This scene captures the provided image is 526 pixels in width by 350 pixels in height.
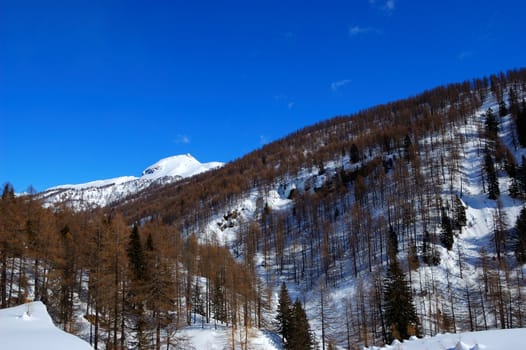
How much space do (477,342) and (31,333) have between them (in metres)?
14.6

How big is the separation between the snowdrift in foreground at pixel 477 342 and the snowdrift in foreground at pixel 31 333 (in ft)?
34.0

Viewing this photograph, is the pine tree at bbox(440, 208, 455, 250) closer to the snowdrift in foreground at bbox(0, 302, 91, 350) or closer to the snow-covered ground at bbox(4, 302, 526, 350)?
the snow-covered ground at bbox(4, 302, 526, 350)

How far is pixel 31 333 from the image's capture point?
1226cm

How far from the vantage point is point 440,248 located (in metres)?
71.9

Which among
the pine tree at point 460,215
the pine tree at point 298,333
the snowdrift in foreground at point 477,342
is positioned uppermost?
the pine tree at point 460,215

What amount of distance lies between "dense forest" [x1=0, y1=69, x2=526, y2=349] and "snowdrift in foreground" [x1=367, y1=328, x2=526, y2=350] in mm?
23166

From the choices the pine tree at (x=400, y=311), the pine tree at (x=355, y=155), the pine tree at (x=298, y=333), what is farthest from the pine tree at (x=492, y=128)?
the pine tree at (x=298, y=333)

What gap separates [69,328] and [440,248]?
68.5 m

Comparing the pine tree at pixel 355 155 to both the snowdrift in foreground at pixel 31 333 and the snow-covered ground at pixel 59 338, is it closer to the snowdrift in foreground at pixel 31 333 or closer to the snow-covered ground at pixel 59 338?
the snow-covered ground at pixel 59 338

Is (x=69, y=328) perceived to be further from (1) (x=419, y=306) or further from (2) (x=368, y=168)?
(2) (x=368, y=168)

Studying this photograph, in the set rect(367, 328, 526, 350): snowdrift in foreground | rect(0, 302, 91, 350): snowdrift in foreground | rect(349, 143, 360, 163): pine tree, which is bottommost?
rect(367, 328, 526, 350): snowdrift in foreground

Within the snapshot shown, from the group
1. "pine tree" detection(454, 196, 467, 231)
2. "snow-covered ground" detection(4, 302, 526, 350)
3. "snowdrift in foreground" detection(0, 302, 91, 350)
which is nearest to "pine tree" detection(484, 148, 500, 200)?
"pine tree" detection(454, 196, 467, 231)

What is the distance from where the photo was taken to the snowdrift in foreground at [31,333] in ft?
34.4

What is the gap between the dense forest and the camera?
31.4 metres
